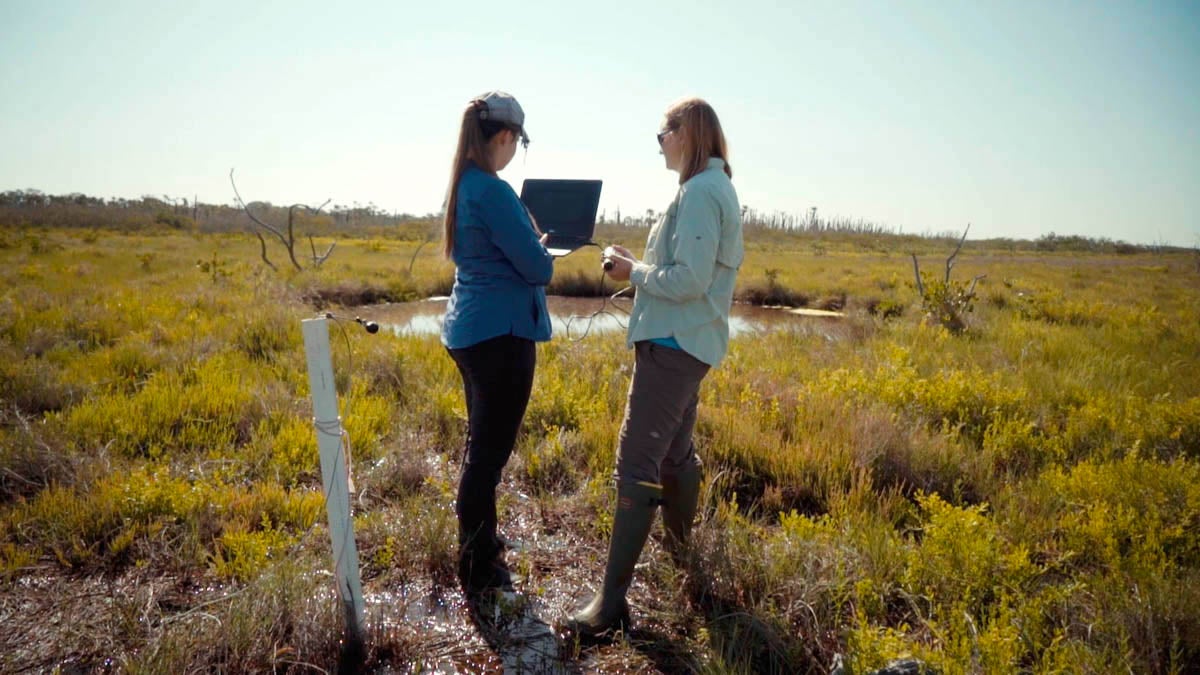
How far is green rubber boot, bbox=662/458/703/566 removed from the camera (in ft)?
9.18

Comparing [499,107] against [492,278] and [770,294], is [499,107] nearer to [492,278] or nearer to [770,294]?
[492,278]

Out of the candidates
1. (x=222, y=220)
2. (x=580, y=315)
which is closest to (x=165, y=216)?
(x=222, y=220)

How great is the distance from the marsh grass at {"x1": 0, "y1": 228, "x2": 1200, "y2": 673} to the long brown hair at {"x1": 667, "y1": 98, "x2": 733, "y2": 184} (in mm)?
1691

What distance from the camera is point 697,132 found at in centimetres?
238

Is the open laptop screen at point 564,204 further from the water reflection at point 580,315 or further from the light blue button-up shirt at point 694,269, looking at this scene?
the water reflection at point 580,315

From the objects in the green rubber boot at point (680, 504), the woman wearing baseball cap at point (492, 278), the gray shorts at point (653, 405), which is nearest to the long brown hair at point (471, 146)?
the woman wearing baseball cap at point (492, 278)

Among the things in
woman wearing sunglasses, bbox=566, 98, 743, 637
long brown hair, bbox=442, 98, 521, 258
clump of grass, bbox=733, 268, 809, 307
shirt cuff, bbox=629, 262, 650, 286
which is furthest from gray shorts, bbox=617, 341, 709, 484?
clump of grass, bbox=733, 268, 809, 307

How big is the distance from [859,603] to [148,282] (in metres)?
14.4

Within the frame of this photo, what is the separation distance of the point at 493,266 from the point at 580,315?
454 inches

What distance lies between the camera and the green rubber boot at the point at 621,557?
248 cm

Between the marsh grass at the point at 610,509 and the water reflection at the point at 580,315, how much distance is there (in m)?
4.68

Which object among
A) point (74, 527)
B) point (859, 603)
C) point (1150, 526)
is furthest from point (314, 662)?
point (1150, 526)

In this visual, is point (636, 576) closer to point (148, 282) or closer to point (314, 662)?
point (314, 662)

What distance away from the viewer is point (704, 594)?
109 inches
